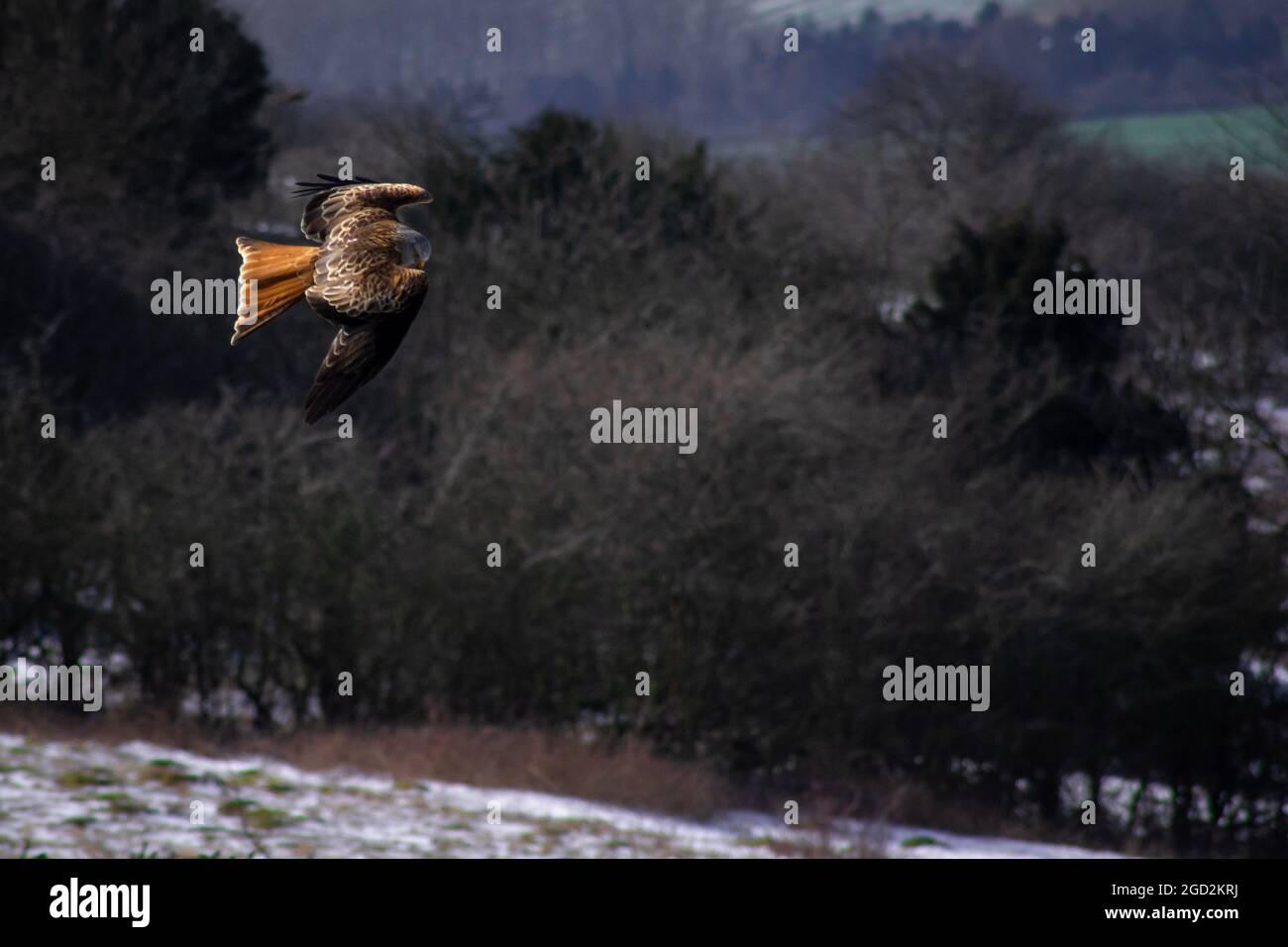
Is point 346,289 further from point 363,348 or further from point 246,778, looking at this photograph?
point 246,778

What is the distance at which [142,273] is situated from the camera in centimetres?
2966

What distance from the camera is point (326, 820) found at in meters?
16.6

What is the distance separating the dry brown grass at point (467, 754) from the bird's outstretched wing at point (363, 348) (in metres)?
19.7

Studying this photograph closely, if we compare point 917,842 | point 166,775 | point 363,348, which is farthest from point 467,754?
point 363,348

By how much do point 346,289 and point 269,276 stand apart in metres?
0.08

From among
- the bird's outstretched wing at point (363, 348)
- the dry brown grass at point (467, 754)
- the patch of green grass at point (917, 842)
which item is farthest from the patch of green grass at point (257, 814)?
the bird's outstretched wing at point (363, 348)

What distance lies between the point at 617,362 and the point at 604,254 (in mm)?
4692

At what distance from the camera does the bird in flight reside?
908 mm

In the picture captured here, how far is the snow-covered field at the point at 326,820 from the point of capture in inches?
565

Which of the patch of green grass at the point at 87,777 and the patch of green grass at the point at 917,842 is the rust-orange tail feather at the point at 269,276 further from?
the patch of green grass at the point at 917,842

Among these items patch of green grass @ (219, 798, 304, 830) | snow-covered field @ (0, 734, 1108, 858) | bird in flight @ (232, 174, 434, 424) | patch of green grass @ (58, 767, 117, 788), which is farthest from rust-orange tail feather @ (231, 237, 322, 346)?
patch of green grass @ (58, 767, 117, 788)

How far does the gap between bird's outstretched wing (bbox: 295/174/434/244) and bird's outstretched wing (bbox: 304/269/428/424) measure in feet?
0.41

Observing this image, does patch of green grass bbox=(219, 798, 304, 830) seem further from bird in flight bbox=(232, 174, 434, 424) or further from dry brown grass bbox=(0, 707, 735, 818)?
bird in flight bbox=(232, 174, 434, 424)

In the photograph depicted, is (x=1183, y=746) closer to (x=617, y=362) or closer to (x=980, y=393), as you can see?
(x=980, y=393)
